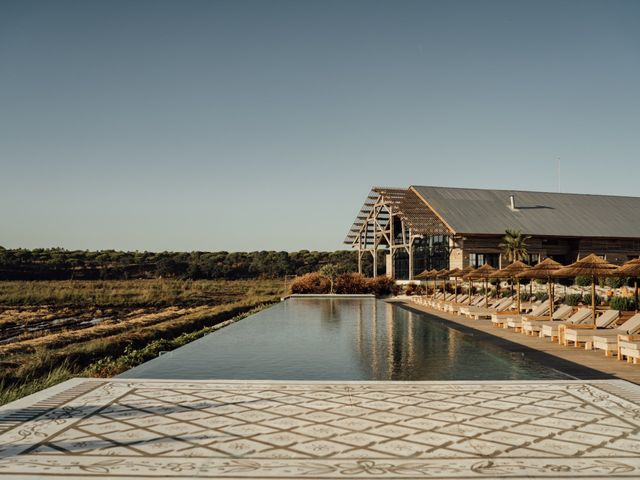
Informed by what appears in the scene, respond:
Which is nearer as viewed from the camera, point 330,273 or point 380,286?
point 330,273

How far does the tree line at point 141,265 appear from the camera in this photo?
60.8m

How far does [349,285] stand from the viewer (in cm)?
3139

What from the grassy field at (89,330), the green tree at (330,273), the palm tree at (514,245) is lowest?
the grassy field at (89,330)

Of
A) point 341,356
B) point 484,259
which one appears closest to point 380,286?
point 484,259

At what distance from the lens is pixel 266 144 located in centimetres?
2505

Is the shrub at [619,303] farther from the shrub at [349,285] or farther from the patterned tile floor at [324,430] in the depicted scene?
the shrub at [349,285]

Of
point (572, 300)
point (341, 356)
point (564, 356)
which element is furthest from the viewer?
point (572, 300)

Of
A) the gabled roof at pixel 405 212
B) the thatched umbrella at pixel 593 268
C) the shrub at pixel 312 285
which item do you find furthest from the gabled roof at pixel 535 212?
the thatched umbrella at pixel 593 268

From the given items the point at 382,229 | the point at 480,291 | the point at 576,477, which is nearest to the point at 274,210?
the point at 382,229

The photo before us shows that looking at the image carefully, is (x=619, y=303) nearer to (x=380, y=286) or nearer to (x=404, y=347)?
(x=404, y=347)

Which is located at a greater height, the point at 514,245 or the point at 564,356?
the point at 514,245

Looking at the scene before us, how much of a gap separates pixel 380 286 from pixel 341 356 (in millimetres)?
22468

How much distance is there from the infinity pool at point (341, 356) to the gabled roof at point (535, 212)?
19060 millimetres

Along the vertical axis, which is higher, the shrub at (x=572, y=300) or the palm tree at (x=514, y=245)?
the palm tree at (x=514, y=245)
